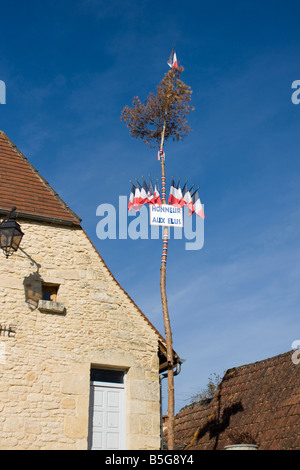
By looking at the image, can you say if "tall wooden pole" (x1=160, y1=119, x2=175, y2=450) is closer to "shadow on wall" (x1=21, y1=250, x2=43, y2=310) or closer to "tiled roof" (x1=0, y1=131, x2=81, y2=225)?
"tiled roof" (x1=0, y1=131, x2=81, y2=225)

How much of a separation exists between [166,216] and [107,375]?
11.5ft

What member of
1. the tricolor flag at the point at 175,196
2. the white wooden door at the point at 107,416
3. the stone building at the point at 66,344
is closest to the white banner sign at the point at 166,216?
the tricolor flag at the point at 175,196

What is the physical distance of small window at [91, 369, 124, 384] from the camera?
1072cm

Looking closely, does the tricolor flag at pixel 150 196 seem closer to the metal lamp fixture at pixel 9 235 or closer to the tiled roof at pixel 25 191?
the tiled roof at pixel 25 191

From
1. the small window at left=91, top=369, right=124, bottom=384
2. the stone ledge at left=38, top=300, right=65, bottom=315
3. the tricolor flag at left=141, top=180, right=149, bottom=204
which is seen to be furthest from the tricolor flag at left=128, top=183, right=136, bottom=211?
the small window at left=91, top=369, right=124, bottom=384

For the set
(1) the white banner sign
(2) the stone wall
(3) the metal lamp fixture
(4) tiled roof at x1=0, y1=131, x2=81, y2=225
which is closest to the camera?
(2) the stone wall

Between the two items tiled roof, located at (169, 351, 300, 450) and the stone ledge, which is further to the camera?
the stone ledge

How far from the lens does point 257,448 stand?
10031 millimetres

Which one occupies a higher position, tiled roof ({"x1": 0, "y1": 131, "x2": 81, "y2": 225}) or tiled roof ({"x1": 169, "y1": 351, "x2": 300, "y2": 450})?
tiled roof ({"x1": 0, "y1": 131, "x2": 81, "y2": 225})

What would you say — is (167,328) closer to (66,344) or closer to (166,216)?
(66,344)

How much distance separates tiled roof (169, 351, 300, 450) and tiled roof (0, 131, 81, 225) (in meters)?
5.04

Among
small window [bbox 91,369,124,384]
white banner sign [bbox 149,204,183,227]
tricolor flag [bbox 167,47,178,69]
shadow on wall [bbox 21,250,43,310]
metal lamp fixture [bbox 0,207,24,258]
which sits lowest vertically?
small window [bbox 91,369,124,384]

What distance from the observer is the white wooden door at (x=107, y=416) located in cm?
1027

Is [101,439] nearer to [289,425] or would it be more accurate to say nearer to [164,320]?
[164,320]
